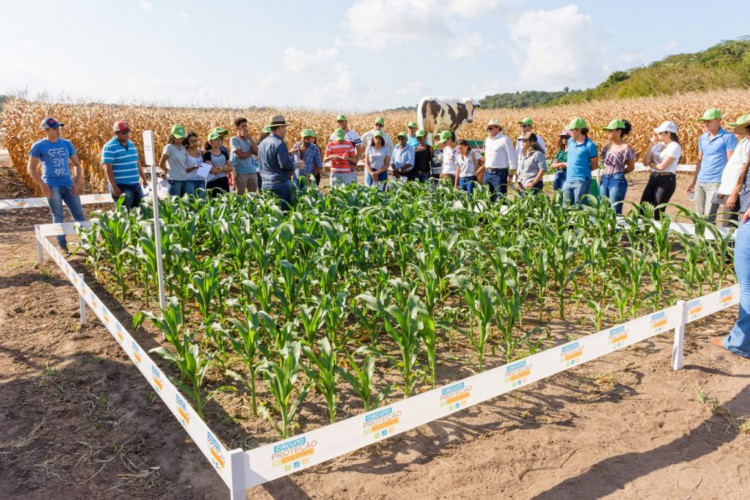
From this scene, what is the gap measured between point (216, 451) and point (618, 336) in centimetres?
273

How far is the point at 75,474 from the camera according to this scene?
3193 mm

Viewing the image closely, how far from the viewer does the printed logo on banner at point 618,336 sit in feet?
12.5

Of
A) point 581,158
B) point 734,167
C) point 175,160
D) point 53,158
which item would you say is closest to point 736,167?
point 734,167

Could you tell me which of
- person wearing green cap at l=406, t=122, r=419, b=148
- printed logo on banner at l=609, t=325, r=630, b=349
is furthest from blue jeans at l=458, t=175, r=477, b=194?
printed logo on banner at l=609, t=325, r=630, b=349

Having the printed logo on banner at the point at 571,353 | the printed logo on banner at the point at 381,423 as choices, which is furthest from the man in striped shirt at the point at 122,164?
the printed logo on banner at the point at 571,353

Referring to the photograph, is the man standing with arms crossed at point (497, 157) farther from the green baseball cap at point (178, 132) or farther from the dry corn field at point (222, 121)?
the dry corn field at point (222, 121)

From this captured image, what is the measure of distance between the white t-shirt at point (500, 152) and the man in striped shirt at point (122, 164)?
5050 mm

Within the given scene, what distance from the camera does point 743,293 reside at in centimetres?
449

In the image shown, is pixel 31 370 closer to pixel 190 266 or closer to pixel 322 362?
pixel 190 266

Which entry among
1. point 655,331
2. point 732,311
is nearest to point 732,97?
point 732,311

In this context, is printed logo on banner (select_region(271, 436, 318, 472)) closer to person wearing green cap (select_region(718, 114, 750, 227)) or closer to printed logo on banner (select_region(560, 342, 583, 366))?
printed logo on banner (select_region(560, 342, 583, 366))

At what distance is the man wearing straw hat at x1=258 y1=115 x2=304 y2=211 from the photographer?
7434mm

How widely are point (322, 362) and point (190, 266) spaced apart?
8.77 ft

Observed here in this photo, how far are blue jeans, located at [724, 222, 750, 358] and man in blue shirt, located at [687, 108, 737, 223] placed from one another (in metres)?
2.43
